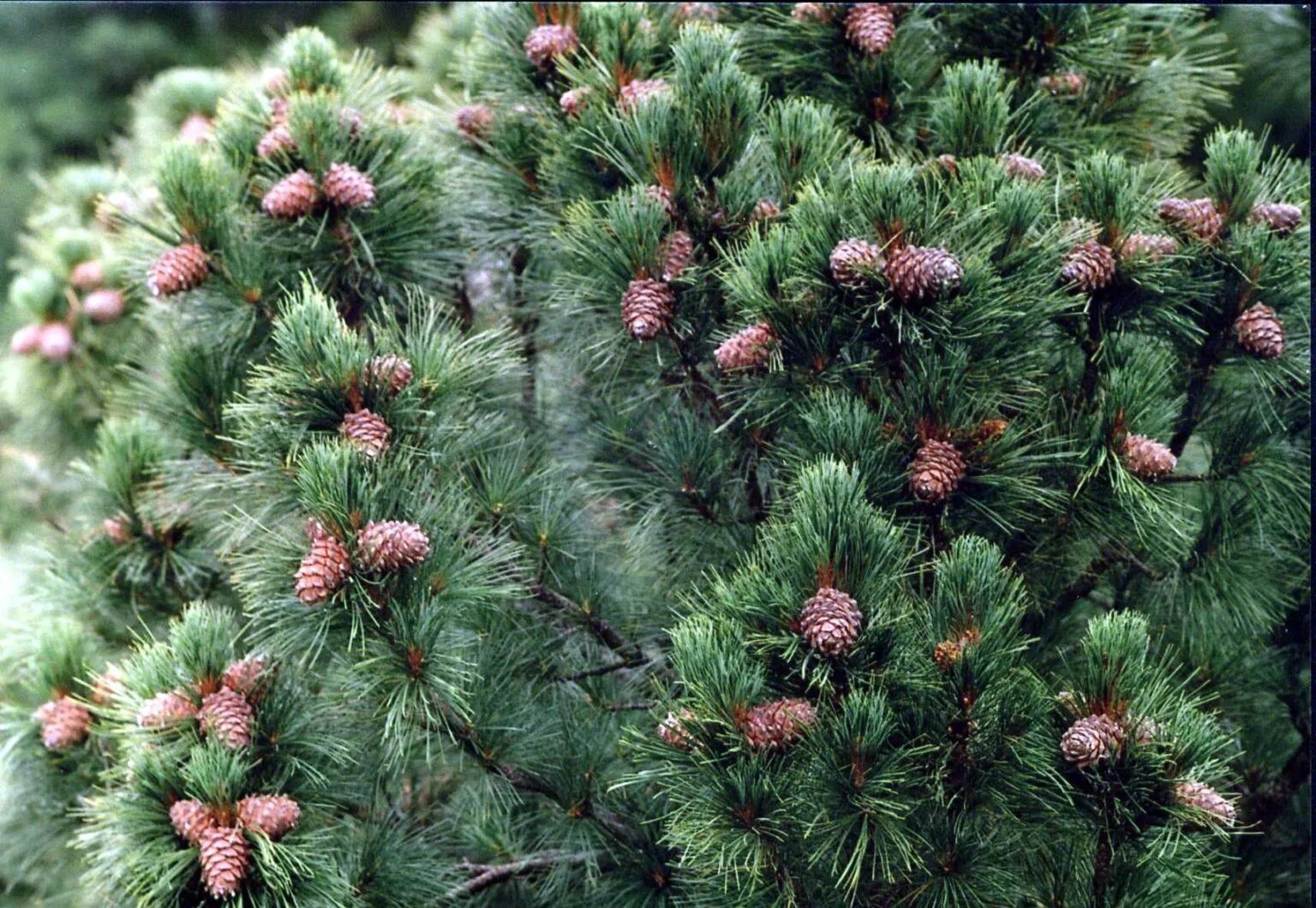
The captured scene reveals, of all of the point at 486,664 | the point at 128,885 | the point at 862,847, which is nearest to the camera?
the point at 862,847

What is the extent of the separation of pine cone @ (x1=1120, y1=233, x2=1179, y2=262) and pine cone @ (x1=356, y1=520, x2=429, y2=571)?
65cm

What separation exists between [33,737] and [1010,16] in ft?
4.33

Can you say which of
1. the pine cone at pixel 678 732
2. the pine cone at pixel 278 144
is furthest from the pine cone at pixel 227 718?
the pine cone at pixel 278 144

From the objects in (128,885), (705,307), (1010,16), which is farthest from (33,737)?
(1010,16)

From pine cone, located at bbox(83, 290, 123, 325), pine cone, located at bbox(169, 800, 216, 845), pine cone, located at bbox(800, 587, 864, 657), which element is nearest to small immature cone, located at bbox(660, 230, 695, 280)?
pine cone, located at bbox(800, 587, 864, 657)

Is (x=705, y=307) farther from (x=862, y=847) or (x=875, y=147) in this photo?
(x=862, y=847)

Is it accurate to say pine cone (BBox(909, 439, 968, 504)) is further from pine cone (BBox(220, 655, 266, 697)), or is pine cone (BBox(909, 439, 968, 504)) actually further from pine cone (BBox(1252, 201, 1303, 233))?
pine cone (BBox(220, 655, 266, 697))

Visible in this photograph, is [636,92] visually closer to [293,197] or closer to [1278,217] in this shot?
[293,197]

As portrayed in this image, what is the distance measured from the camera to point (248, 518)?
1190 millimetres

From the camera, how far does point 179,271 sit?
1354 mm

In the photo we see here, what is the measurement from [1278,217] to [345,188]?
34.9 inches

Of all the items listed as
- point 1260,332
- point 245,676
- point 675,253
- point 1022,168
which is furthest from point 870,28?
point 245,676

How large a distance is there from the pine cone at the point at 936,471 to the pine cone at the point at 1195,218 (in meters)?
0.34

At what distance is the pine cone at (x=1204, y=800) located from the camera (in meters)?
0.98
